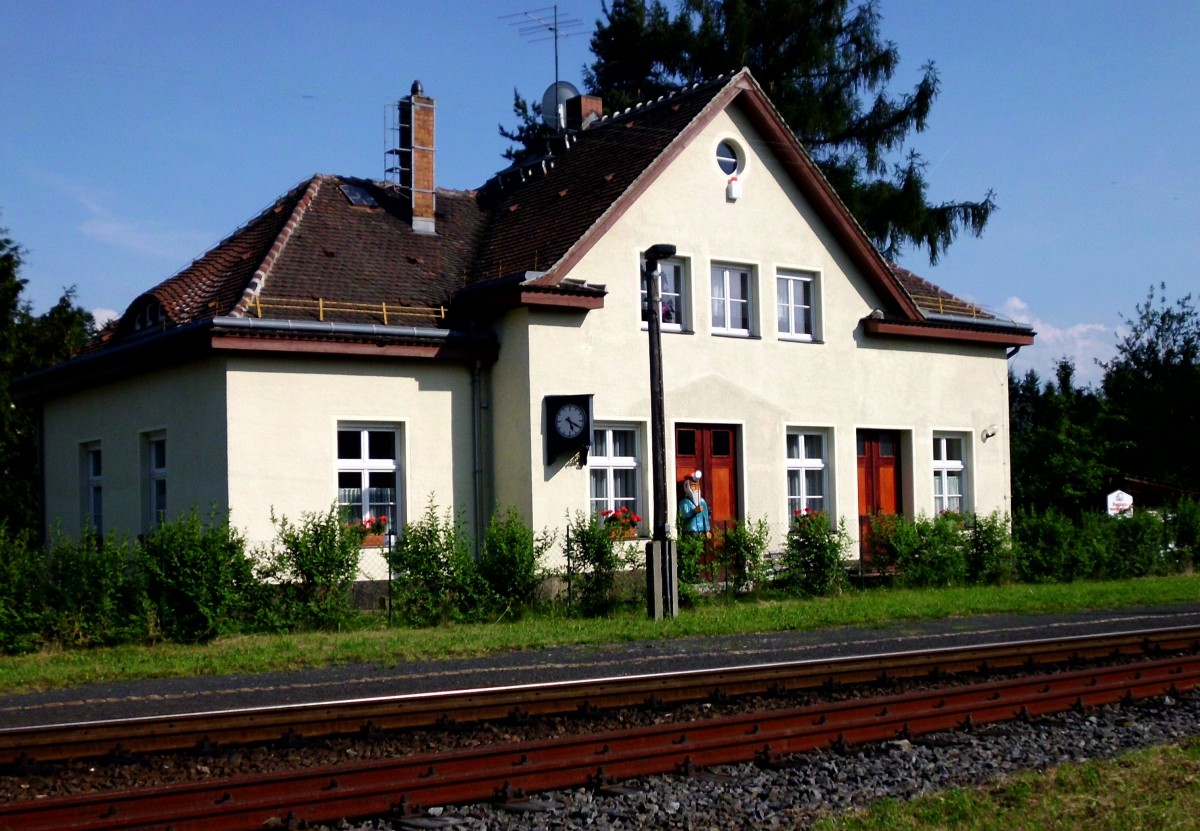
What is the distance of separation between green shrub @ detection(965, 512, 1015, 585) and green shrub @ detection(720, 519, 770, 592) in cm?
445

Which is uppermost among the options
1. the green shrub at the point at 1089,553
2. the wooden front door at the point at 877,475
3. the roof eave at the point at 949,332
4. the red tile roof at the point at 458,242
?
the red tile roof at the point at 458,242

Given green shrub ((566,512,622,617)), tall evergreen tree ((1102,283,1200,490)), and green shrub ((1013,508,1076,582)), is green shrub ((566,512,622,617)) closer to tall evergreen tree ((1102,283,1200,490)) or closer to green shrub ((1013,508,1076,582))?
green shrub ((1013,508,1076,582))

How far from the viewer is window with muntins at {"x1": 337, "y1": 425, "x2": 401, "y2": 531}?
65.5 feet

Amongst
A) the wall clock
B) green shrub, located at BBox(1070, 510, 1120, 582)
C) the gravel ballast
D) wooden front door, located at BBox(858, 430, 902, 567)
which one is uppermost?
the wall clock

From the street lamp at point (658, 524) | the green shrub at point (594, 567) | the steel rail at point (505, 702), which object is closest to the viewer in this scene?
the steel rail at point (505, 702)

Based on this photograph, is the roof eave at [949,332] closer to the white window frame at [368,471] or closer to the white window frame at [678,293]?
the white window frame at [678,293]

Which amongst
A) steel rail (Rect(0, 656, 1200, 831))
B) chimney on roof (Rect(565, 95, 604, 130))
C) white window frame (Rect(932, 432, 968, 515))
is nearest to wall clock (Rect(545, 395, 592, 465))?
white window frame (Rect(932, 432, 968, 515))

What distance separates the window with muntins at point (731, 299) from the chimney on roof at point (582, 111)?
6.25 meters

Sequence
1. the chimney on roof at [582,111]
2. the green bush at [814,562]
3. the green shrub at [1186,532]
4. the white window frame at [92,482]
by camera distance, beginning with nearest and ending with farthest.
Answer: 1. the green bush at [814,562]
2. the white window frame at [92,482]
3. the green shrub at [1186,532]
4. the chimney on roof at [582,111]

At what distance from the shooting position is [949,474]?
26328 mm

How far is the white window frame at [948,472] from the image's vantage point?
26.0 m

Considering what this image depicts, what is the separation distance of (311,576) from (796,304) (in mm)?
10666

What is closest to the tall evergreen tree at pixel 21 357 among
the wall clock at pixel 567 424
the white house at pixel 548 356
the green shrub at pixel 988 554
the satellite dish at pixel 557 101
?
the white house at pixel 548 356

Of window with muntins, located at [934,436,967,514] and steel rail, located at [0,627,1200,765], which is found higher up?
window with muntins, located at [934,436,967,514]
